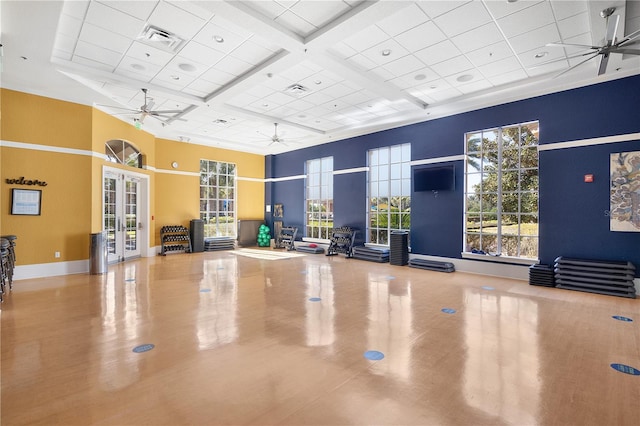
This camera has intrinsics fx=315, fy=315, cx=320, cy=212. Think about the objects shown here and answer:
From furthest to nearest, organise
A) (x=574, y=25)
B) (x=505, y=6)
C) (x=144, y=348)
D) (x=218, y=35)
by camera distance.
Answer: (x=218, y=35), (x=574, y=25), (x=505, y=6), (x=144, y=348)

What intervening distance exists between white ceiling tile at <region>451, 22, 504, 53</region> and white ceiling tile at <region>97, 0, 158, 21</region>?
437 cm

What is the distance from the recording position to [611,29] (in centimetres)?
395

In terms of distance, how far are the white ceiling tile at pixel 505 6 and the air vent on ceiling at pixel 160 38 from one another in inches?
176

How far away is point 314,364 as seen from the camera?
3.02 meters

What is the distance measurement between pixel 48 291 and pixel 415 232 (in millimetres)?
8141

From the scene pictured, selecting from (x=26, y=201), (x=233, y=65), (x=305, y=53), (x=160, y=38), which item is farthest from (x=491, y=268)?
(x=26, y=201)

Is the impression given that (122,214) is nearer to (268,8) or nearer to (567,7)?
(268,8)

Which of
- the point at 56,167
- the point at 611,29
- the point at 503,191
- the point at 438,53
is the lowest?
the point at 503,191

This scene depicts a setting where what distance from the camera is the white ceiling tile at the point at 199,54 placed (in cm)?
514

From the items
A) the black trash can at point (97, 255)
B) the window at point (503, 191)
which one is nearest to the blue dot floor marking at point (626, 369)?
the window at point (503, 191)

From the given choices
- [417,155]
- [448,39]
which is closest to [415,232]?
[417,155]

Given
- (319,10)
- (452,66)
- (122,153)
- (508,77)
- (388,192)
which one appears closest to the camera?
(319,10)

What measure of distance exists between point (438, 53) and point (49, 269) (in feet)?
29.2

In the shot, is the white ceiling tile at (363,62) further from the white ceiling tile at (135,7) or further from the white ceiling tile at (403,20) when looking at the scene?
the white ceiling tile at (135,7)
